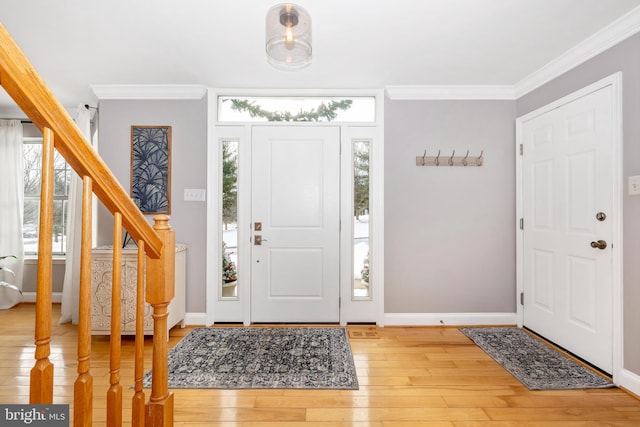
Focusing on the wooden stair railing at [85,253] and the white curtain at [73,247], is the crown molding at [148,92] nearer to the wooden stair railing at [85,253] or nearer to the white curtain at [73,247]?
the white curtain at [73,247]

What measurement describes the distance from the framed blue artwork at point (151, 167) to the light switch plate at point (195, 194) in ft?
0.58

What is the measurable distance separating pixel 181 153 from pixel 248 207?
855 mm

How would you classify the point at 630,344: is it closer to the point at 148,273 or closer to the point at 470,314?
the point at 470,314

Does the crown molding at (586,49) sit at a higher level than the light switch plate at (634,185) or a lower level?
higher

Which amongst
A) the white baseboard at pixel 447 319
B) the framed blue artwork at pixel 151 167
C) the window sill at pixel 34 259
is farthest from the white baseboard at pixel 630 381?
the window sill at pixel 34 259

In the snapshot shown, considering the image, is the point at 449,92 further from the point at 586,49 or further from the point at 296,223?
the point at 296,223

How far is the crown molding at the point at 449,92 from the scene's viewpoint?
3.22 meters

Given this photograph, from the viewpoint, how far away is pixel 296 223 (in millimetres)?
3305

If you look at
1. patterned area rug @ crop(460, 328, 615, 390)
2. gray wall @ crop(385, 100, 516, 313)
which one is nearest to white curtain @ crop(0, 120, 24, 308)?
gray wall @ crop(385, 100, 516, 313)

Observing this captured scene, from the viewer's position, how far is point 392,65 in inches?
111

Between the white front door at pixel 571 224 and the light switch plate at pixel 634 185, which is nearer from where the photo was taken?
the light switch plate at pixel 634 185

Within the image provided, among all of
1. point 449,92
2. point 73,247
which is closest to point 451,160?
point 449,92

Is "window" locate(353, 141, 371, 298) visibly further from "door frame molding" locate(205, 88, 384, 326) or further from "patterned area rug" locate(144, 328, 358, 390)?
"patterned area rug" locate(144, 328, 358, 390)

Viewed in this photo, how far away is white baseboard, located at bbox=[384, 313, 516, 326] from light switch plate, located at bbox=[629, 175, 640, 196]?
1632 millimetres
